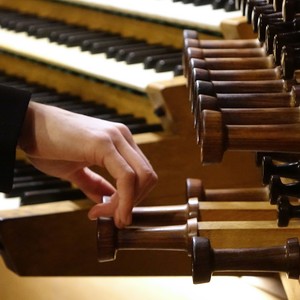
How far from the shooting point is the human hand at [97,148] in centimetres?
89

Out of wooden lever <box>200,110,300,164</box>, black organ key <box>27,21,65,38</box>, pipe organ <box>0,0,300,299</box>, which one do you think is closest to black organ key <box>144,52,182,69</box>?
pipe organ <box>0,0,300,299</box>

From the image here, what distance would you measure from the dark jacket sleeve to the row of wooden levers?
A: 149 mm

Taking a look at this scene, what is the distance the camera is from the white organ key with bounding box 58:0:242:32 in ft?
5.22

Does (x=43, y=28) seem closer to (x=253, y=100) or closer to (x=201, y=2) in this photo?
(x=201, y=2)

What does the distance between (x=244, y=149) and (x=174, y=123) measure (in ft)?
2.34

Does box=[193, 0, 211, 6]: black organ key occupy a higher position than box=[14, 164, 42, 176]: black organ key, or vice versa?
box=[193, 0, 211, 6]: black organ key

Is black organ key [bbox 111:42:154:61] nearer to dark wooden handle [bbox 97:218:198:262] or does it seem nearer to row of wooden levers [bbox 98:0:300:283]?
row of wooden levers [bbox 98:0:300:283]

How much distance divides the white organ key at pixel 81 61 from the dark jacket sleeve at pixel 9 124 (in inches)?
25.3

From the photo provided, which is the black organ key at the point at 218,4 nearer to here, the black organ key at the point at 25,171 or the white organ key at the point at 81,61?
the white organ key at the point at 81,61

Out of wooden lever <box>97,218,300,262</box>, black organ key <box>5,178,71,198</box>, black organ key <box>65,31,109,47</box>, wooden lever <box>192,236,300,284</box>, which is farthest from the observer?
black organ key <box>65,31,109,47</box>

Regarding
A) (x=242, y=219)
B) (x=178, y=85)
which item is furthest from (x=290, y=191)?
(x=178, y=85)

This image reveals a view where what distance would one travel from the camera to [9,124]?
3.01 feet

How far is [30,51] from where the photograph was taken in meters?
2.09

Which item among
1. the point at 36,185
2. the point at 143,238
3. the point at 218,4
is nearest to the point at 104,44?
the point at 218,4
